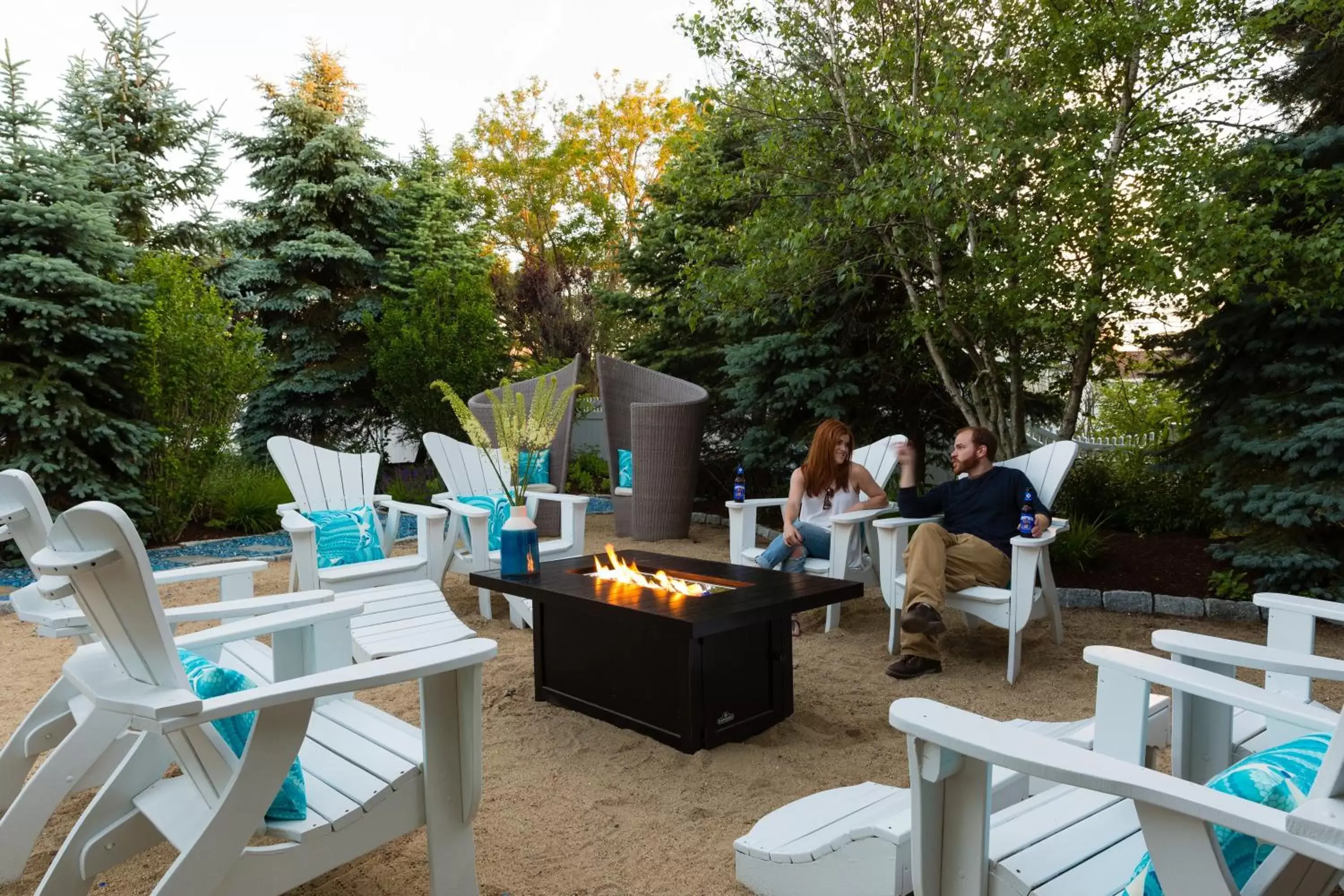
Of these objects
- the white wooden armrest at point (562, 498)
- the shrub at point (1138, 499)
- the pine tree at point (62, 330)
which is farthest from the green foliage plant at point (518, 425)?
the pine tree at point (62, 330)

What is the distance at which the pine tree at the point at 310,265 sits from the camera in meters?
9.90

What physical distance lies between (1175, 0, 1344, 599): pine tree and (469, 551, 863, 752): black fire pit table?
2.54 metres

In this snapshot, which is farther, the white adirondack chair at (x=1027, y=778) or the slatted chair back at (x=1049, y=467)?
the slatted chair back at (x=1049, y=467)

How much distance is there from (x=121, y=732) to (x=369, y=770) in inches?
33.4

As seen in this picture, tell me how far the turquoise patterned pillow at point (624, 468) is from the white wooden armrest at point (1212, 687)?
554 cm

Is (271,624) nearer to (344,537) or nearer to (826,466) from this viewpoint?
(344,537)

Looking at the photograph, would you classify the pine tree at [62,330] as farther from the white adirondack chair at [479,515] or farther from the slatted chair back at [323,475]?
the white adirondack chair at [479,515]

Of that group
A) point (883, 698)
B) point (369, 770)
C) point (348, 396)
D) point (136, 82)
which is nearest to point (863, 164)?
point (883, 698)

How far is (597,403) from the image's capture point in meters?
11.8

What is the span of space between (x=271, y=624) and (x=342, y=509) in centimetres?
257

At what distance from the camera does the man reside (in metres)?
3.44

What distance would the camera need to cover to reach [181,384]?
629 centimetres

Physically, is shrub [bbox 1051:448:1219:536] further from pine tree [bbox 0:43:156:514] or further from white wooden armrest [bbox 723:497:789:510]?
pine tree [bbox 0:43:156:514]

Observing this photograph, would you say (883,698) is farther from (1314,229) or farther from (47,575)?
(1314,229)
